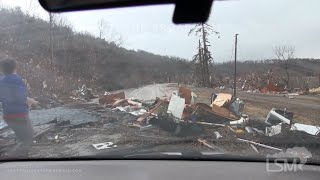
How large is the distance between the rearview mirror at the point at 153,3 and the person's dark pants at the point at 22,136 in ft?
5.13

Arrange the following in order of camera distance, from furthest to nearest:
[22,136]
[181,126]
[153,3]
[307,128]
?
[22,136], [181,126], [307,128], [153,3]

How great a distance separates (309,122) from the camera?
4457mm

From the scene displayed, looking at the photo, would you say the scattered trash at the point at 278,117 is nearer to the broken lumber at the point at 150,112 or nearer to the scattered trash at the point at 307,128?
the scattered trash at the point at 307,128

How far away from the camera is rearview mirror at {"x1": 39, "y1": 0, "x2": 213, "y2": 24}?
3.30 metres

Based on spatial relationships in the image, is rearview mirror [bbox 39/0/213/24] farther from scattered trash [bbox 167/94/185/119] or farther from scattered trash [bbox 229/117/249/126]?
scattered trash [bbox 229/117/249/126]

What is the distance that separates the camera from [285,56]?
4.50 metres

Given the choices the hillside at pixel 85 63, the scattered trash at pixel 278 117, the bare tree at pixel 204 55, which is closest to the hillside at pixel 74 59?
the hillside at pixel 85 63

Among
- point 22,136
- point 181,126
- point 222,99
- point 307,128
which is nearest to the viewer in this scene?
point 307,128

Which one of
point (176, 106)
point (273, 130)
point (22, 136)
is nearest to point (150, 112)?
point (176, 106)

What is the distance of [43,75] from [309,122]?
244 cm

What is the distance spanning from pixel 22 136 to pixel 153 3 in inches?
85.4

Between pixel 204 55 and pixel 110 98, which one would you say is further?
pixel 110 98

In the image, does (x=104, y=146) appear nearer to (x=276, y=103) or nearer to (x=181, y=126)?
(x=181, y=126)

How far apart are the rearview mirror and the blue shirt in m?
1.31
